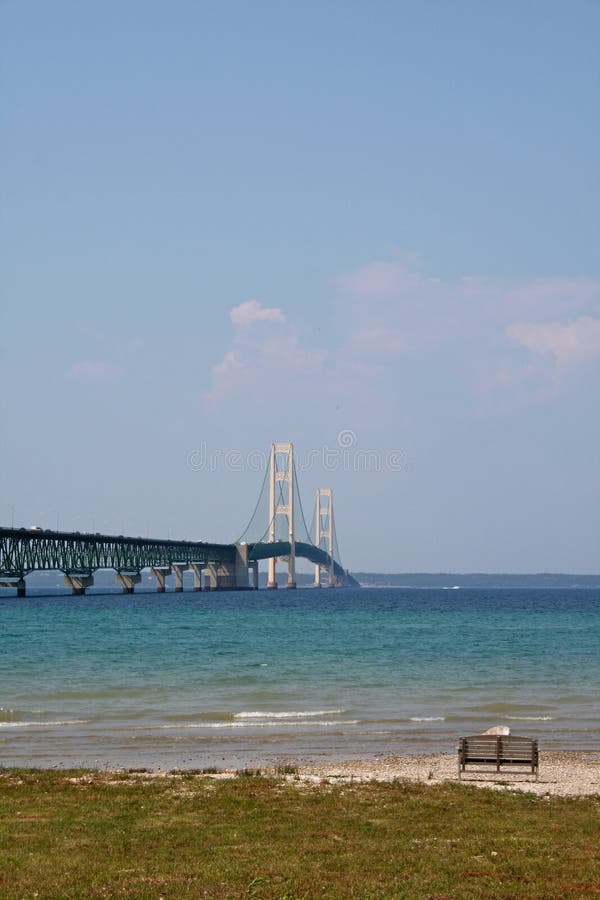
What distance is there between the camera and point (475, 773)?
671 inches

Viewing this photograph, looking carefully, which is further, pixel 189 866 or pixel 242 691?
pixel 242 691

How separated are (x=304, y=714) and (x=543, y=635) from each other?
126ft

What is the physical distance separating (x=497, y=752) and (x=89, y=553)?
122m

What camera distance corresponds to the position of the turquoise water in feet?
69.8

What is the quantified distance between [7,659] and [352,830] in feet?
107

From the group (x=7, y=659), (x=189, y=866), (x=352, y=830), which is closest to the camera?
(x=189, y=866)

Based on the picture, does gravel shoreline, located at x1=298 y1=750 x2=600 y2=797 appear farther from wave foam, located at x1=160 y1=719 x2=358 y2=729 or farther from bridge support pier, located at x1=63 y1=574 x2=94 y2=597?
bridge support pier, located at x1=63 y1=574 x2=94 y2=597

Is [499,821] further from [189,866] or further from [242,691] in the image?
[242,691]

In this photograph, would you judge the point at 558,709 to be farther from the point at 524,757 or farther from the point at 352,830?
the point at 352,830

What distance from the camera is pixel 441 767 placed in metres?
18.0

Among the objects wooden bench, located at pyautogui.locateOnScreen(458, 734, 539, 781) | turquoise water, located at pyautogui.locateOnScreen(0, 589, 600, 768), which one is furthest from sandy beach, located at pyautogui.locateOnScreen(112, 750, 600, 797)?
turquoise water, located at pyautogui.locateOnScreen(0, 589, 600, 768)

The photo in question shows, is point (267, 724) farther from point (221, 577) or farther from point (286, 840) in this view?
point (221, 577)

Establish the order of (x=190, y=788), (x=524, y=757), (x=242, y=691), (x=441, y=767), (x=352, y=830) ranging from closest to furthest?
(x=352, y=830) < (x=190, y=788) < (x=524, y=757) < (x=441, y=767) < (x=242, y=691)

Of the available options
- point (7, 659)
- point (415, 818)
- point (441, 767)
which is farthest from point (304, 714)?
point (7, 659)
